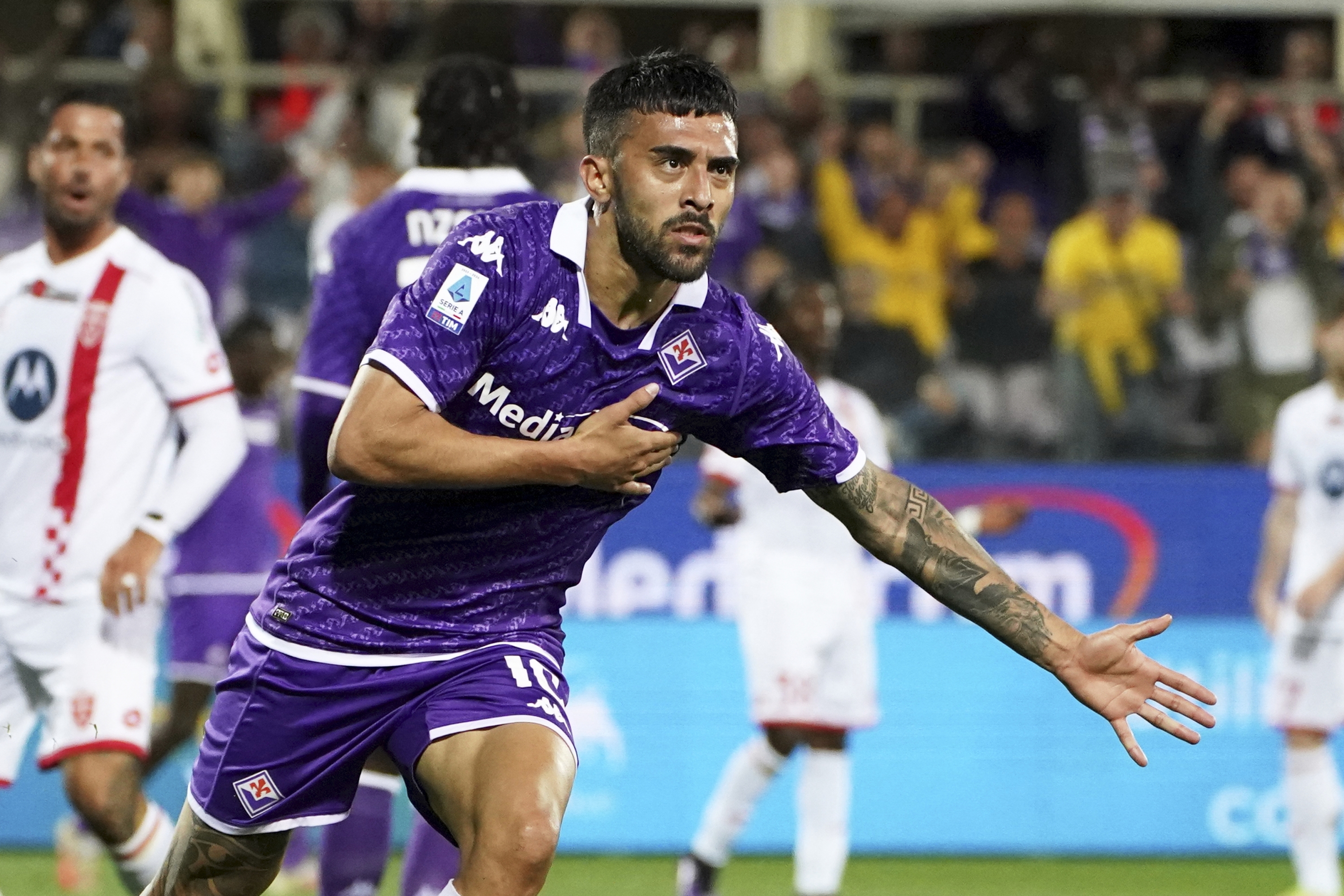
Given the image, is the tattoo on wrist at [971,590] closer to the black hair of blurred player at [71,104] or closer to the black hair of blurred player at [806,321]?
the black hair of blurred player at [71,104]

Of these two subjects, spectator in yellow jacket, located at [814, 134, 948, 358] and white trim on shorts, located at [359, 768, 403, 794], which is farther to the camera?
spectator in yellow jacket, located at [814, 134, 948, 358]

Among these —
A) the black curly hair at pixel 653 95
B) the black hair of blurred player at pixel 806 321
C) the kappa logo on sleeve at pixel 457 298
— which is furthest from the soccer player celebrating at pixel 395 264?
the black hair of blurred player at pixel 806 321

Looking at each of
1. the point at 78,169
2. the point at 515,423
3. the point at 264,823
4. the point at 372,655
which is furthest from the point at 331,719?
the point at 78,169

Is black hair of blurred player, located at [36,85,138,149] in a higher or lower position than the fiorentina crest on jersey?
higher

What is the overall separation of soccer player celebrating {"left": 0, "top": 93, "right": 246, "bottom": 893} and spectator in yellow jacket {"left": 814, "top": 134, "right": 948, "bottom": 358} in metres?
5.91

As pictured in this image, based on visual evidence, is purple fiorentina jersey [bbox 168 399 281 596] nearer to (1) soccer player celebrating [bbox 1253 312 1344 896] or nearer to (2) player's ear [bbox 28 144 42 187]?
(2) player's ear [bbox 28 144 42 187]

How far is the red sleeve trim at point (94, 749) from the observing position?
218 inches

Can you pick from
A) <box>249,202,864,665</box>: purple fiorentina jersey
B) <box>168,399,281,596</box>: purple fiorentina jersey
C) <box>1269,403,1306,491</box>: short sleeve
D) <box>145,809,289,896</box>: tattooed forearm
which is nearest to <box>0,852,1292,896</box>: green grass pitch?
<box>168,399,281,596</box>: purple fiorentina jersey

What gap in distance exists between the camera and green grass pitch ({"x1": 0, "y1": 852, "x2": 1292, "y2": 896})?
809cm

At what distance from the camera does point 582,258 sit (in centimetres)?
394

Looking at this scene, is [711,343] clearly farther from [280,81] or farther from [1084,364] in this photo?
[280,81]

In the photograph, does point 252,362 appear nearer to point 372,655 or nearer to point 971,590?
point 372,655

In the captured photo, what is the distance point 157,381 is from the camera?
18.6ft

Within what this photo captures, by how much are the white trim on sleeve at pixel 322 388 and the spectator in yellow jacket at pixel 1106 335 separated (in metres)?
6.06
